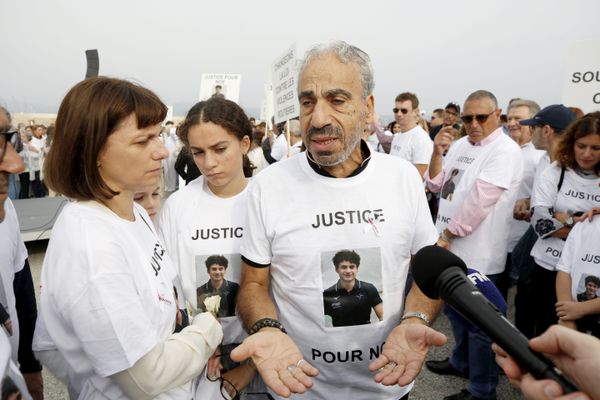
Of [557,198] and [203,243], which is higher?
[557,198]

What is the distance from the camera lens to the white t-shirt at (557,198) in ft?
9.39

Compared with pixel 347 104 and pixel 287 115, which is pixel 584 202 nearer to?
pixel 347 104

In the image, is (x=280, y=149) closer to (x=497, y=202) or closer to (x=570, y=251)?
(x=497, y=202)

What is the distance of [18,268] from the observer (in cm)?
220

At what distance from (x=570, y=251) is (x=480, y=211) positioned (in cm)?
70

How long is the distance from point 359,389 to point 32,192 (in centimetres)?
1269

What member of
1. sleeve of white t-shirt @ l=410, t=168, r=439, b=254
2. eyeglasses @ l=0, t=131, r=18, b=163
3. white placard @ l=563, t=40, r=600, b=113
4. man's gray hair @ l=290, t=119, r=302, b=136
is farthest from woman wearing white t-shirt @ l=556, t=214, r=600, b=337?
man's gray hair @ l=290, t=119, r=302, b=136

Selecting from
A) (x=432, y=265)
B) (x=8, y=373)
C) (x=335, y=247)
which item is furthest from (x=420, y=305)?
(x=8, y=373)

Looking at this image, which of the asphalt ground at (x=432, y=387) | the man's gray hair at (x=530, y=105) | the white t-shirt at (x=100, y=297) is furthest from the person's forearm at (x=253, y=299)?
the man's gray hair at (x=530, y=105)

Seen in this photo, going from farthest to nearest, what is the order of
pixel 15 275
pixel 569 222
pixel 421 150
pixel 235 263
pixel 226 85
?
pixel 226 85 < pixel 421 150 < pixel 569 222 < pixel 15 275 < pixel 235 263

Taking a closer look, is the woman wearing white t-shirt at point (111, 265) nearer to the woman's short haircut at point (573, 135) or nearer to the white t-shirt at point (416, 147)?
the woman's short haircut at point (573, 135)

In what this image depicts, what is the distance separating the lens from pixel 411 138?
5.73m

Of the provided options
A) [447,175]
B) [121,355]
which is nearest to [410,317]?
[121,355]

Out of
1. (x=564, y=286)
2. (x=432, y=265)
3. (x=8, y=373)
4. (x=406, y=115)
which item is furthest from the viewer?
(x=406, y=115)
